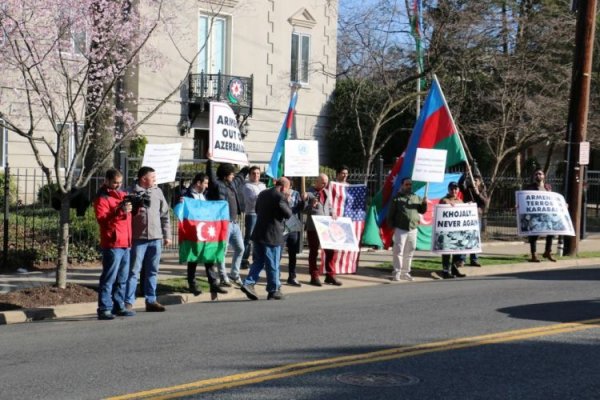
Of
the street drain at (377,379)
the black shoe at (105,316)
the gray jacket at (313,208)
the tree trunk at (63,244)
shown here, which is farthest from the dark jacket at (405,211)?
the street drain at (377,379)

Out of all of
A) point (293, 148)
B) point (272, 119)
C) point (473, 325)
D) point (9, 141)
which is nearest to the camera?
point (473, 325)

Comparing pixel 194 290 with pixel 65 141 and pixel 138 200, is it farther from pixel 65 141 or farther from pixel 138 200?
pixel 65 141

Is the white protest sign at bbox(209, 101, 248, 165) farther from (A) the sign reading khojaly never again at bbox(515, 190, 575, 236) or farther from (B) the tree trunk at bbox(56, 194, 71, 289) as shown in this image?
(A) the sign reading khojaly never again at bbox(515, 190, 575, 236)

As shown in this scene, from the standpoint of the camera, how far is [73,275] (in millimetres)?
13617

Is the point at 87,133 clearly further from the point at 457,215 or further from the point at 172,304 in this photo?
the point at 457,215

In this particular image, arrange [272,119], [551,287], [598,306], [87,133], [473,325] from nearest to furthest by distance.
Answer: [473,325] < [598,306] < [87,133] < [551,287] < [272,119]

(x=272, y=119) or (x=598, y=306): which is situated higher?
(x=272, y=119)

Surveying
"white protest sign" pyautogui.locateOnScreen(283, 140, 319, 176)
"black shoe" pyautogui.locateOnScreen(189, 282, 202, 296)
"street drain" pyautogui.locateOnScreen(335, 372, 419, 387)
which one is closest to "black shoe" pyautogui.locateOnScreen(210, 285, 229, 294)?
"black shoe" pyautogui.locateOnScreen(189, 282, 202, 296)

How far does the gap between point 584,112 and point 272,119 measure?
12155 millimetres

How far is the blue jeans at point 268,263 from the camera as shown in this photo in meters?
12.0

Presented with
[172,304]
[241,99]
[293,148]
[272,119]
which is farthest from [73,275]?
[272,119]

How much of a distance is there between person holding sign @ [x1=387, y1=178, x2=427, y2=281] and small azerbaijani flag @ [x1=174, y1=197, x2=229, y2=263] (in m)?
3.31

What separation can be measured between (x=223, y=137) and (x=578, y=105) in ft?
29.4

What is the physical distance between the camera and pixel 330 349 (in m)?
8.22
